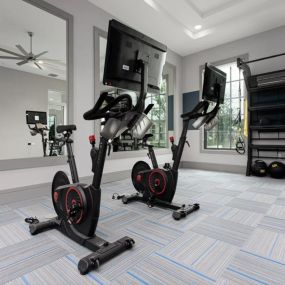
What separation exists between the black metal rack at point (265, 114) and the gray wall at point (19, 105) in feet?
12.2

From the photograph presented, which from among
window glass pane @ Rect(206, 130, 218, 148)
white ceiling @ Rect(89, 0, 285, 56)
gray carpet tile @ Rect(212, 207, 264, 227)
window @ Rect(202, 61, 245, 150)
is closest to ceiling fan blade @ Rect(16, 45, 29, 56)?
white ceiling @ Rect(89, 0, 285, 56)

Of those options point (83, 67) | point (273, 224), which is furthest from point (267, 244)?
point (83, 67)

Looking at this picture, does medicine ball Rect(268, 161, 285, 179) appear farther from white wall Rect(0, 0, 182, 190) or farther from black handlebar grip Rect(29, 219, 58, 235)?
black handlebar grip Rect(29, 219, 58, 235)

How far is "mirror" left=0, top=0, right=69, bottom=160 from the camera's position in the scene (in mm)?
2984

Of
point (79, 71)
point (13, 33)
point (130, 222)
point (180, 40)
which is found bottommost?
point (130, 222)

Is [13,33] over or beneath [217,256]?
over

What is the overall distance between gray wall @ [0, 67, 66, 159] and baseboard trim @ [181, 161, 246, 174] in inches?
147

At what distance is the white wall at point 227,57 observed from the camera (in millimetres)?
4352

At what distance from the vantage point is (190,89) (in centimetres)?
565

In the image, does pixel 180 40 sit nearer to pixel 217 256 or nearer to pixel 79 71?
pixel 79 71

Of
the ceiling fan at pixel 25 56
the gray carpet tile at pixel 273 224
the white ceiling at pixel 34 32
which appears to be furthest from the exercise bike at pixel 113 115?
the ceiling fan at pixel 25 56

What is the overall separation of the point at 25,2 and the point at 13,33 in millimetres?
480

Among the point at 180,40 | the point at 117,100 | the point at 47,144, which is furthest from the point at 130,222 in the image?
the point at 180,40

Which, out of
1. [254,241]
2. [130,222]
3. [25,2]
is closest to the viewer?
[254,241]
